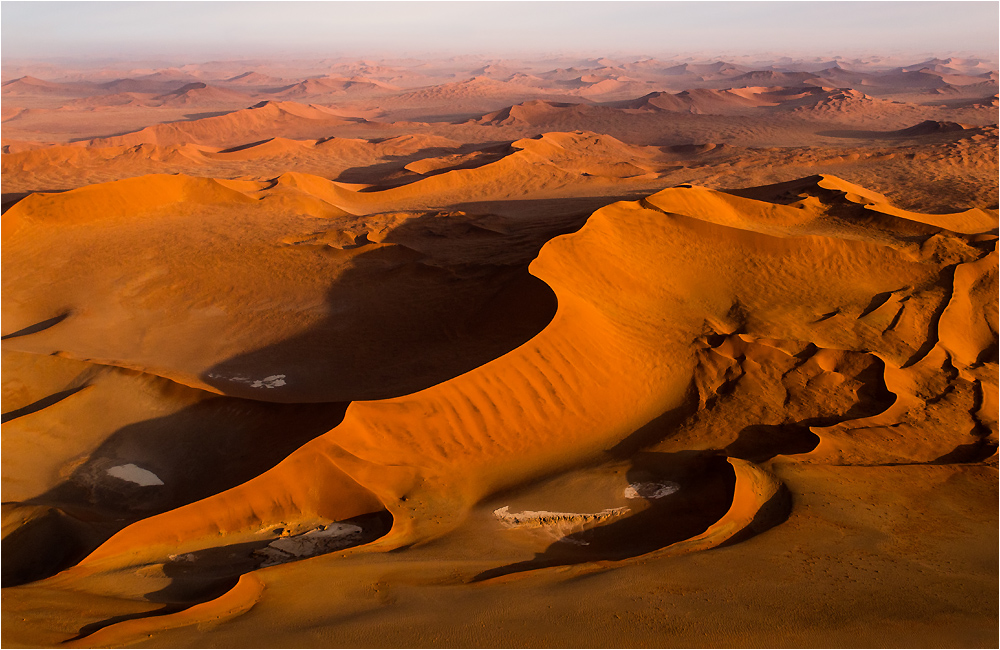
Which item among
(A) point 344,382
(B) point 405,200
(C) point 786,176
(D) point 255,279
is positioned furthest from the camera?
(C) point 786,176

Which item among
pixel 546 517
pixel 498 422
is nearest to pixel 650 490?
pixel 546 517

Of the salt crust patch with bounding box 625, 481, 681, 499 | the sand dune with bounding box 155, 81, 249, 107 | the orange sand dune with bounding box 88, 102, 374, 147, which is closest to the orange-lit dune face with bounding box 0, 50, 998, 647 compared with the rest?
the salt crust patch with bounding box 625, 481, 681, 499

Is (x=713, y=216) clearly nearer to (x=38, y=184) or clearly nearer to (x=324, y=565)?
(x=324, y=565)

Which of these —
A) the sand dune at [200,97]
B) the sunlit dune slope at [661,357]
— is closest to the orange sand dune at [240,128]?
the sand dune at [200,97]

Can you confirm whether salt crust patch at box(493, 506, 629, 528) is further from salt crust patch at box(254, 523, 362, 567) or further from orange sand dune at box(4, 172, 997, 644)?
salt crust patch at box(254, 523, 362, 567)

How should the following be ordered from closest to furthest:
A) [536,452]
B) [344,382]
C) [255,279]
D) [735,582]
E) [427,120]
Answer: [735,582] → [536,452] → [344,382] → [255,279] → [427,120]

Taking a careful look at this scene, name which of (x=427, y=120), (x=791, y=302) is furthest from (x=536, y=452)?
(x=427, y=120)
